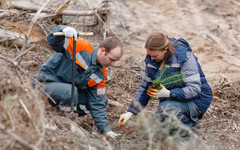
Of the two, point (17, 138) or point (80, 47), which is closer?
point (17, 138)

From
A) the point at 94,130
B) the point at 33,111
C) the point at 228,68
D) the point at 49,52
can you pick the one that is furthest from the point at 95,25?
the point at 33,111

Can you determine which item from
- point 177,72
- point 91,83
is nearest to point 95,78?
point 91,83

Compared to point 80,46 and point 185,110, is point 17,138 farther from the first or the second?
point 185,110

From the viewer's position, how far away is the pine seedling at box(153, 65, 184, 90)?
9.74 ft

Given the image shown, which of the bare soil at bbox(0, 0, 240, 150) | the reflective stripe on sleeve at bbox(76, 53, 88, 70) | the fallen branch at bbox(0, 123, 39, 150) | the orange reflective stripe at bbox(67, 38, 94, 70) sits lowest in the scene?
the bare soil at bbox(0, 0, 240, 150)

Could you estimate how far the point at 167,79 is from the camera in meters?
3.03

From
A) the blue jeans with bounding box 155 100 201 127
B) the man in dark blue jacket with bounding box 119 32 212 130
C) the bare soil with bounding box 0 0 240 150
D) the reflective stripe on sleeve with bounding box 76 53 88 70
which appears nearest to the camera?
the bare soil with bounding box 0 0 240 150

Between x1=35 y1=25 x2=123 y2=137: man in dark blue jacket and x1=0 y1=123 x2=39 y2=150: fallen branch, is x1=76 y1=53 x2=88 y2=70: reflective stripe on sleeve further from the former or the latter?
x1=0 y1=123 x2=39 y2=150: fallen branch

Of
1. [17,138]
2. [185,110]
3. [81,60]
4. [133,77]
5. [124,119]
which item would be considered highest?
[17,138]

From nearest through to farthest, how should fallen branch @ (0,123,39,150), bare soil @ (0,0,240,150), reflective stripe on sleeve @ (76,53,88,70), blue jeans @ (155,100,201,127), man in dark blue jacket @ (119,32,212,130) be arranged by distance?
fallen branch @ (0,123,39,150) → bare soil @ (0,0,240,150) → man in dark blue jacket @ (119,32,212,130) → blue jeans @ (155,100,201,127) → reflective stripe on sleeve @ (76,53,88,70)

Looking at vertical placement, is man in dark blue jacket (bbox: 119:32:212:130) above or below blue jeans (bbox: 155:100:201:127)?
above

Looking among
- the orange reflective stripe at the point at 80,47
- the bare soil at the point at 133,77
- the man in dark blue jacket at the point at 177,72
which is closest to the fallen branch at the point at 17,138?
the bare soil at the point at 133,77

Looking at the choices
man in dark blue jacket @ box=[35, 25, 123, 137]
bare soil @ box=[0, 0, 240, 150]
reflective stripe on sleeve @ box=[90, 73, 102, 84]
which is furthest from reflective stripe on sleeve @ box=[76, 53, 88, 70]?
bare soil @ box=[0, 0, 240, 150]

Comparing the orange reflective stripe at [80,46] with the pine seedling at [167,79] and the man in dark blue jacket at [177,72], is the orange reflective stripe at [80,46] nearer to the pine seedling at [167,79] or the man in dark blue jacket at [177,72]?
the man in dark blue jacket at [177,72]
